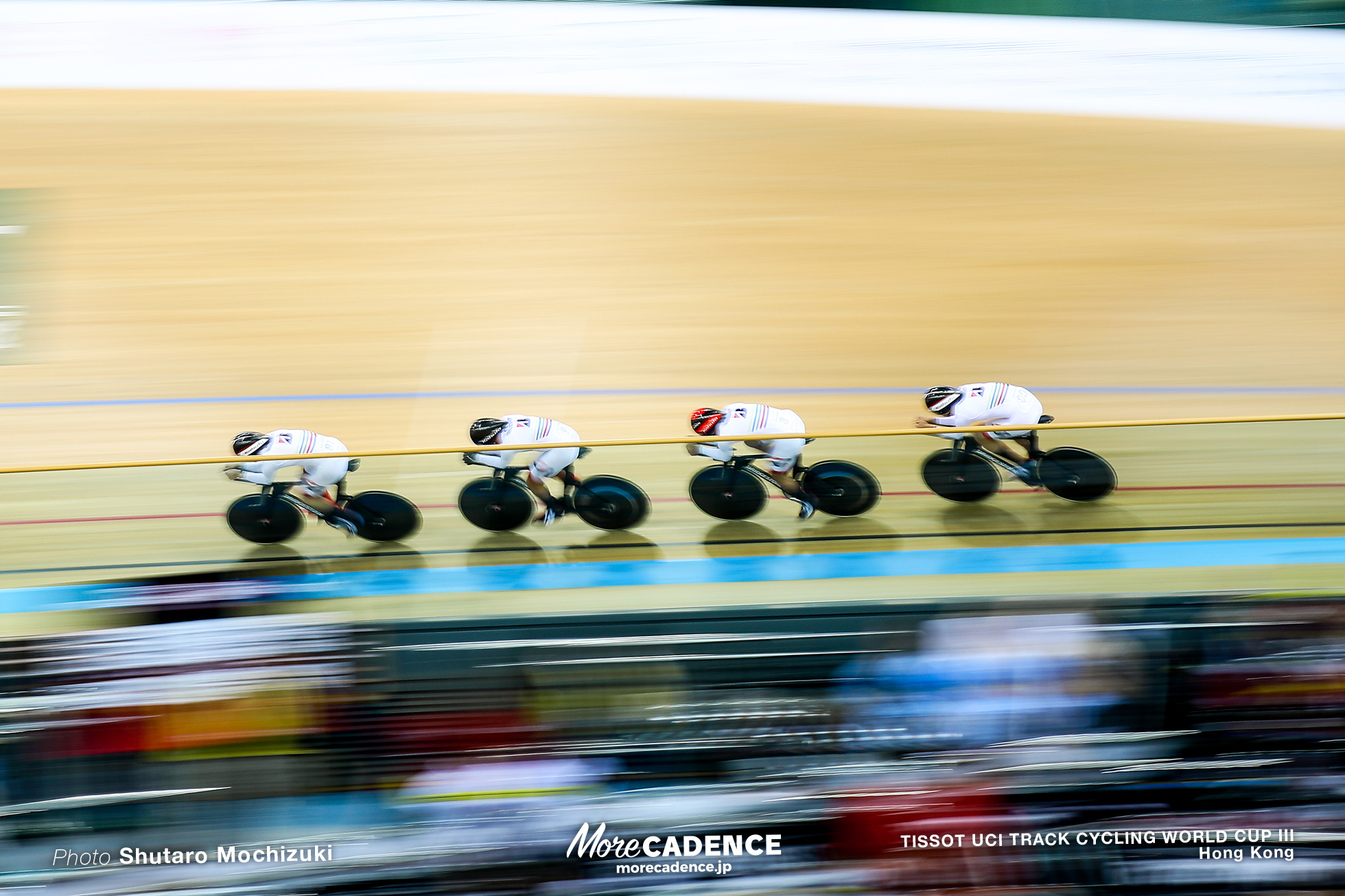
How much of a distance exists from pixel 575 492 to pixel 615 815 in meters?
0.78

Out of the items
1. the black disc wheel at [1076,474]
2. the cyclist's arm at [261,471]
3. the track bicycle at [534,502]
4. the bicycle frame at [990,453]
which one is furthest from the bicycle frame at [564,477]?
the black disc wheel at [1076,474]

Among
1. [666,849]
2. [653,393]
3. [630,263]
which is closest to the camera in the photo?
[666,849]

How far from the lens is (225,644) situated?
98.0 inches

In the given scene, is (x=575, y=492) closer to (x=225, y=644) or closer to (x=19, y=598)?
(x=225, y=644)

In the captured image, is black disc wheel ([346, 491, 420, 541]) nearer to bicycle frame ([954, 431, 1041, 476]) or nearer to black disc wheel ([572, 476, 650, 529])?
black disc wheel ([572, 476, 650, 529])

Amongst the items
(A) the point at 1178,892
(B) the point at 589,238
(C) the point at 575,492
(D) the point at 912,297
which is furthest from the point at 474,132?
(A) the point at 1178,892

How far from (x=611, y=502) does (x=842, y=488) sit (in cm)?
55

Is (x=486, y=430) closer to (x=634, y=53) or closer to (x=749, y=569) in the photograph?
(x=749, y=569)

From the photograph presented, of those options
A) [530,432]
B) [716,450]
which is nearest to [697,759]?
[716,450]

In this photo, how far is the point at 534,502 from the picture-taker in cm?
284

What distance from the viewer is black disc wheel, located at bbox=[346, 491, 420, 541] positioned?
273 centimetres

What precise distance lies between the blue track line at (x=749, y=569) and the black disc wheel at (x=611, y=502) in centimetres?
13

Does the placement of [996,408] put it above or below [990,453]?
above

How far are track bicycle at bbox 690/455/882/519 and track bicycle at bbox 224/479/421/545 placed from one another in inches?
27.1
